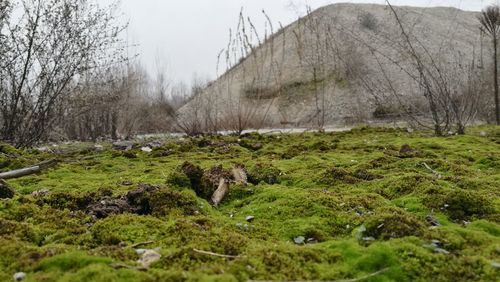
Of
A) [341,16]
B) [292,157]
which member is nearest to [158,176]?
[292,157]

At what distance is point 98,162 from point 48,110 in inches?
172

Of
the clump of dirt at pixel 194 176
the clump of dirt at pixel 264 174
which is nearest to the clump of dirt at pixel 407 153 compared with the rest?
the clump of dirt at pixel 264 174

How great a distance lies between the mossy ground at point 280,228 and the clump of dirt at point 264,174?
17mm

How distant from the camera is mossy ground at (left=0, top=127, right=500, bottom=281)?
2.75m

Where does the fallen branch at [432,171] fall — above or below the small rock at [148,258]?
below

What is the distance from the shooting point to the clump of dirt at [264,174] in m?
5.77

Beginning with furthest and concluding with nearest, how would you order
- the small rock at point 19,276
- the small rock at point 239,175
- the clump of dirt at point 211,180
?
the small rock at point 239,175, the clump of dirt at point 211,180, the small rock at point 19,276

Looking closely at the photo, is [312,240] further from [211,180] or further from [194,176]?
[211,180]

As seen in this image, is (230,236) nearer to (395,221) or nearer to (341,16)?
(395,221)

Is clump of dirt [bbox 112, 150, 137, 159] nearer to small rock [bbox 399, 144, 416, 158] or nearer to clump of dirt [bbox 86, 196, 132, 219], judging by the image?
clump of dirt [bbox 86, 196, 132, 219]

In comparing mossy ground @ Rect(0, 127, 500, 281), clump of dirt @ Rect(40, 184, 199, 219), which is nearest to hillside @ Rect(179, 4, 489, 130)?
mossy ground @ Rect(0, 127, 500, 281)

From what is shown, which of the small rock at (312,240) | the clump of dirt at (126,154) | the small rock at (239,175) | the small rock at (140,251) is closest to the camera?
the small rock at (140,251)

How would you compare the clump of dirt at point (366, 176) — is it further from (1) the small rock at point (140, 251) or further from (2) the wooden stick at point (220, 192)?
(1) the small rock at point (140, 251)

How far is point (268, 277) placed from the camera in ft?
8.68
